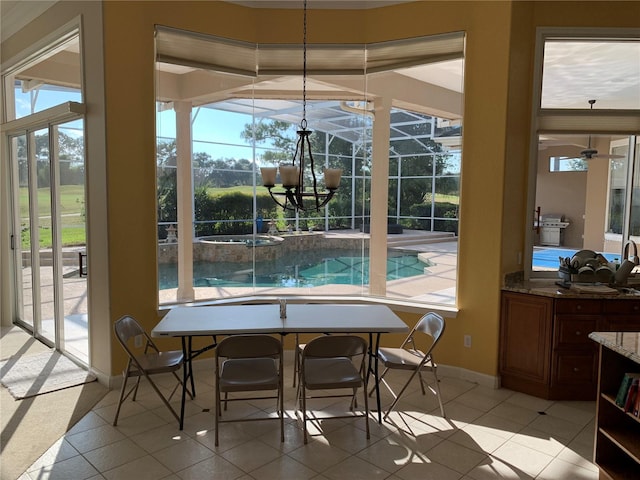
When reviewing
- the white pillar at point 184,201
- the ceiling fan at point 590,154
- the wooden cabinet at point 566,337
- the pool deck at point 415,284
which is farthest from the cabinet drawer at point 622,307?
the white pillar at point 184,201

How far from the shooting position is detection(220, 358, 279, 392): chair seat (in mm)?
3027

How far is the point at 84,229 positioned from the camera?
4.20 metres

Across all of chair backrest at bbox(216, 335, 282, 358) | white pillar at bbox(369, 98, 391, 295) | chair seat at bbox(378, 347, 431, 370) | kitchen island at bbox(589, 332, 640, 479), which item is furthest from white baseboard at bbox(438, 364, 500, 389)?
chair backrest at bbox(216, 335, 282, 358)

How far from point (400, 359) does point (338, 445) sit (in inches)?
31.8

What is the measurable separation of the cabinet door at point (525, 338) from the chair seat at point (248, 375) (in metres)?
2.08

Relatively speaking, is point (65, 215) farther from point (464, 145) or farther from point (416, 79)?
point (464, 145)

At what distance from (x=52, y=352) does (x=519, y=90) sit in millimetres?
5194

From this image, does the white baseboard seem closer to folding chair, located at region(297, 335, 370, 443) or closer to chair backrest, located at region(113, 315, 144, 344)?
folding chair, located at region(297, 335, 370, 443)

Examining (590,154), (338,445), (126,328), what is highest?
(590,154)

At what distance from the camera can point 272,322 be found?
338 centimetres

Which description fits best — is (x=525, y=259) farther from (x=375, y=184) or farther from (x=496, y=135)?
(x=375, y=184)

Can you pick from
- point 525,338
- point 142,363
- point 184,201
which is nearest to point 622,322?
point 525,338

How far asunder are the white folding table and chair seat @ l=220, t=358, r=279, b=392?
236mm

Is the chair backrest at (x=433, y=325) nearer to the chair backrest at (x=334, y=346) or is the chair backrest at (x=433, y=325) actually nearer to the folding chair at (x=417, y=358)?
the folding chair at (x=417, y=358)
